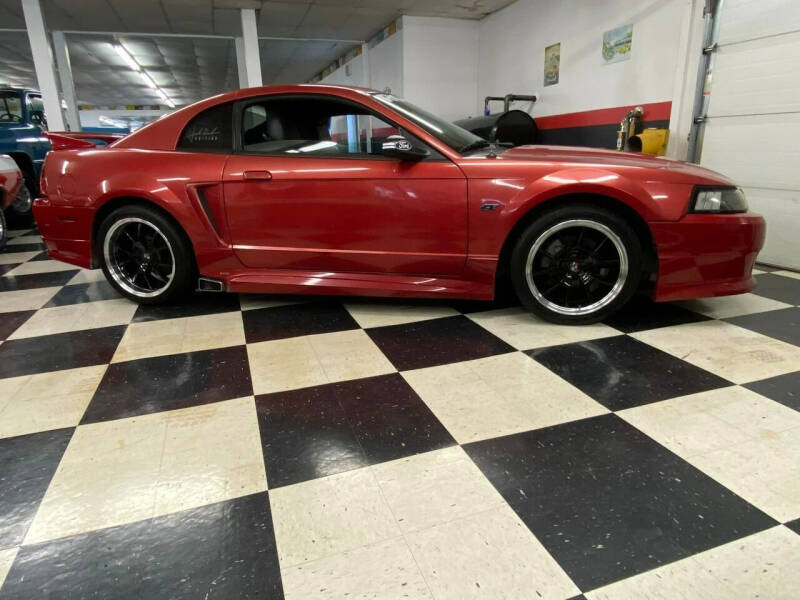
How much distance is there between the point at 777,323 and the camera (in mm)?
2320

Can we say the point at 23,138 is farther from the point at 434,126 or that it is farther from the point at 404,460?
the point at 404,460

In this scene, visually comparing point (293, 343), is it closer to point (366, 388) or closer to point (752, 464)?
point (366, 388)

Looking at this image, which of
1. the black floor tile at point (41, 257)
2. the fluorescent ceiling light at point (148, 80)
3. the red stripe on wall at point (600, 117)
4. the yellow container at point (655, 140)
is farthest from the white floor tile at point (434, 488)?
the fluorescent ceiling light at point (148, 80)

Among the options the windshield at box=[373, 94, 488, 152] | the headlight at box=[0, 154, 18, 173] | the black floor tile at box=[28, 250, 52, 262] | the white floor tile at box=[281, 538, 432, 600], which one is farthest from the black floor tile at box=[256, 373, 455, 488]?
the headlight at box=[0, 154, 18, 173]

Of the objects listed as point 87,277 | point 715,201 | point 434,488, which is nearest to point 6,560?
point 434,488

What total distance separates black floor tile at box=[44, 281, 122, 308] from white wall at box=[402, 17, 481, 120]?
20.4 ft

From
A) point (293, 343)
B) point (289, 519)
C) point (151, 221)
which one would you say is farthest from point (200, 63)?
point (289, 519)

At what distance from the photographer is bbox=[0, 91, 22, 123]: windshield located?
605 cm

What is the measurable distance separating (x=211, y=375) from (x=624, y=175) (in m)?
1.92

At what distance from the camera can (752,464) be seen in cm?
129

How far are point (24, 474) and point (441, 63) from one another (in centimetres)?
824

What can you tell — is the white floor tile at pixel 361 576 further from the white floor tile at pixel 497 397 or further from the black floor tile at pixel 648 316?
the black floor tile at pixel 648 316

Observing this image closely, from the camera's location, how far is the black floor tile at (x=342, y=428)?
1.34m

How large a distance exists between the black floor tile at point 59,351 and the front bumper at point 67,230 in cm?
55
